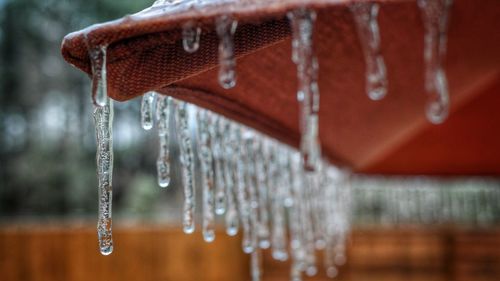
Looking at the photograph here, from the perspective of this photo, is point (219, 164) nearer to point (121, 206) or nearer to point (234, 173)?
point (234, 173)

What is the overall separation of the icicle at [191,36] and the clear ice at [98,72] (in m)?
0.09

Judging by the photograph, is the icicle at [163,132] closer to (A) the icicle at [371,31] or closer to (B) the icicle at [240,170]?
(B) the icicle at [240,170]

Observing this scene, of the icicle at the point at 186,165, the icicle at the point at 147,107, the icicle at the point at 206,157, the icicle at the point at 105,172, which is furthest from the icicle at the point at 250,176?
the icicle at the point at 105,172

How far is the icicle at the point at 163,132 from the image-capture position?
3.53 ft

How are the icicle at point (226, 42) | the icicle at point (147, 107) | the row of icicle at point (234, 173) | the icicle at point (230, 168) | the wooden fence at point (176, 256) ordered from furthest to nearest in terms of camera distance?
1. the wooden fence at point (176, 256)
2. the icicle at point (230, 168)
3. the row of icicle at point (234, 173)
4. the icicle at point (147, 107)
5. the icicle at point (226, 42)

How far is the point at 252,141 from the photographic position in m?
1.64

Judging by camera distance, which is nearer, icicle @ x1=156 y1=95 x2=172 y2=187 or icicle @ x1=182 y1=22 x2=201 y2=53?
icicle @ x1=182 y1=22 x2=201 y2=53

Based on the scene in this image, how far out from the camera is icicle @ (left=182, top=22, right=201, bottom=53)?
619mm

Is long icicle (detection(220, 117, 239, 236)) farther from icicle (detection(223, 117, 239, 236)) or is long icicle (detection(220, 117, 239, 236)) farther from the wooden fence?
the wooden fence

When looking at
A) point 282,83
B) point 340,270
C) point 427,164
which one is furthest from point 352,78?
point 340,270

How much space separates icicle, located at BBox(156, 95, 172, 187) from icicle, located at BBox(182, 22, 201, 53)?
41 cm

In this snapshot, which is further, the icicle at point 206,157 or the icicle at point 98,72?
the icicle at point 206,157

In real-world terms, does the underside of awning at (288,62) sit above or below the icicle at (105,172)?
above

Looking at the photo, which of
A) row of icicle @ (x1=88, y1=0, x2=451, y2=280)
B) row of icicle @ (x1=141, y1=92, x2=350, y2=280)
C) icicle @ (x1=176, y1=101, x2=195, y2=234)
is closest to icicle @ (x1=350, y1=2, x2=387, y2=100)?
row of icicle @ (x1=88, y1=0, x2=451, y2=280)
